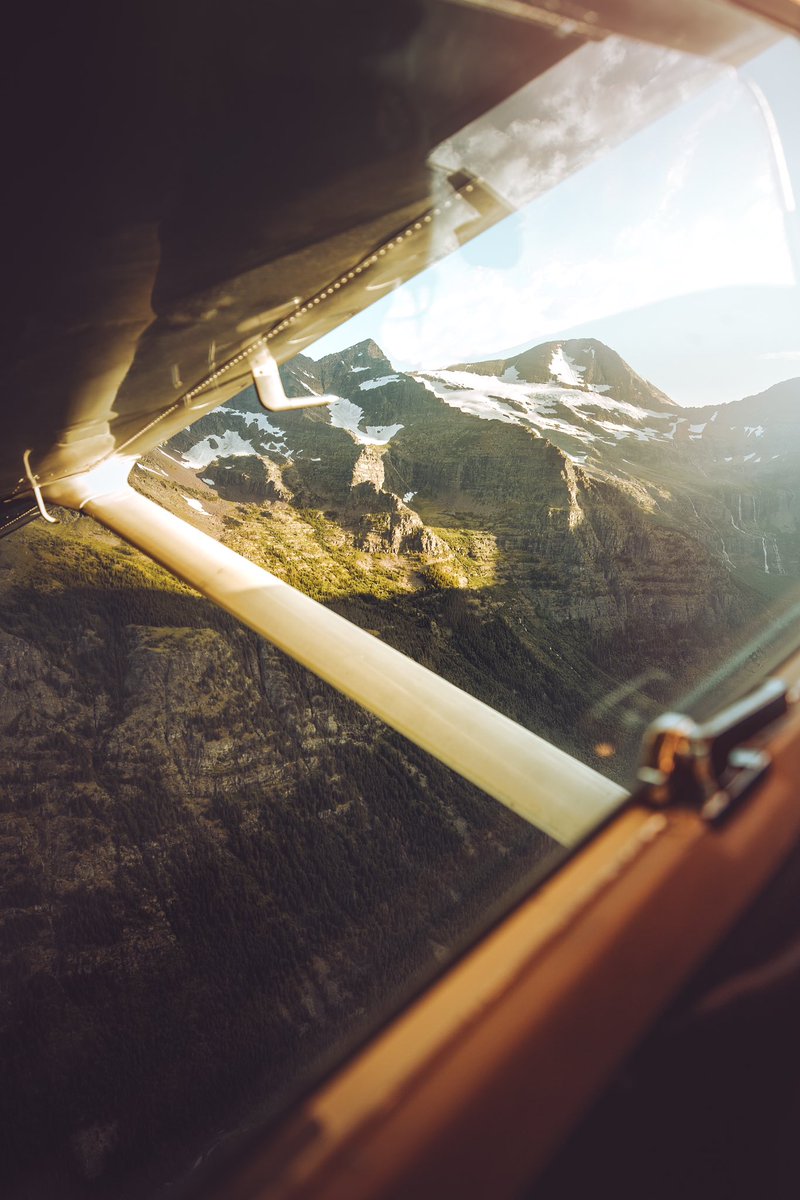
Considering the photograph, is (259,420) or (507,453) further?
(507,453)

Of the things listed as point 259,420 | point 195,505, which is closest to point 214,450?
point 259,420

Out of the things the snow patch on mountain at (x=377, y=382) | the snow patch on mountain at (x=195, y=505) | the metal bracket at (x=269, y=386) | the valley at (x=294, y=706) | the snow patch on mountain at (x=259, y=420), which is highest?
the snow patch on mountain at (x=377, y=382)

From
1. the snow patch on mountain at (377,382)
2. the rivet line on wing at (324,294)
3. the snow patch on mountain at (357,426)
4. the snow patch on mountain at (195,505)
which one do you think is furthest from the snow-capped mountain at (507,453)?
the rivet line on wing at (324,294)

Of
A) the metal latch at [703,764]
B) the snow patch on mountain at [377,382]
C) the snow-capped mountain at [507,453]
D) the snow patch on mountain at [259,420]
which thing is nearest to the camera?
the metal latch at [703,764]

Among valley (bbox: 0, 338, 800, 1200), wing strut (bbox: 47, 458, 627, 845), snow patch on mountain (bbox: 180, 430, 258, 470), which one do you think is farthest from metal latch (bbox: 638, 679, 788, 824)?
snow patch on mountain (bbox: 180, 430, 258, 470)

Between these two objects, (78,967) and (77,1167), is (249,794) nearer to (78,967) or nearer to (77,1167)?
(78,967)

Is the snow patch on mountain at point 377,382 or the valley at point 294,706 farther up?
the snow patch on mountain at point 377,382

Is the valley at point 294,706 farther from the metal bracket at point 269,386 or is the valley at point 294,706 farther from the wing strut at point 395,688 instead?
the metal bracket at point 269,386

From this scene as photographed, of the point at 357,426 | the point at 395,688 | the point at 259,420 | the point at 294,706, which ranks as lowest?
the point at 395,688

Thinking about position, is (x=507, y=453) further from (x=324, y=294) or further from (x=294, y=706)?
(x=324, y=294)
